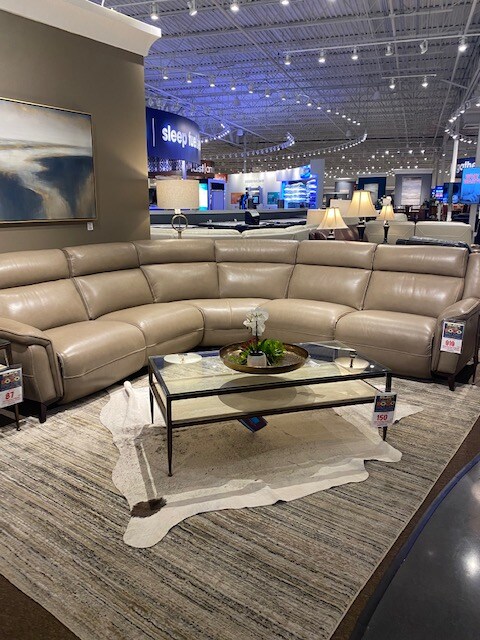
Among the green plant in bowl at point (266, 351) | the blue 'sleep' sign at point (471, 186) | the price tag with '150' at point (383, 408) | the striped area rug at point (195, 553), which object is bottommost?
the striped area rug at point (195, 553)

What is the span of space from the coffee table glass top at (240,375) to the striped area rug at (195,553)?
49 cm

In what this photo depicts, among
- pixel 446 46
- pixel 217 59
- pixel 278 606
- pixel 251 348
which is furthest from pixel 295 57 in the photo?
pixel 278 606

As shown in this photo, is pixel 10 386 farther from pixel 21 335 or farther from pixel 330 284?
pixel 330 284

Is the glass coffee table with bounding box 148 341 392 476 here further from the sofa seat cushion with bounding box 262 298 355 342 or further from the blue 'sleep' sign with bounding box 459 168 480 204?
the blue 'sleep' sign with bounding box 459 168 480 204

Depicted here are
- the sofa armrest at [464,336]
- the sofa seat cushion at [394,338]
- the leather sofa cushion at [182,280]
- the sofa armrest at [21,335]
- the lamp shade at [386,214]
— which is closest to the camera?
the sofa armrest at [21,335]

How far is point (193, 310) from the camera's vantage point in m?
4.05

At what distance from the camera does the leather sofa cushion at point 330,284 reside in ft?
13.7

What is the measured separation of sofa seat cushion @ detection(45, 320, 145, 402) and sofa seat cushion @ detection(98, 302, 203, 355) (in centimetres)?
12

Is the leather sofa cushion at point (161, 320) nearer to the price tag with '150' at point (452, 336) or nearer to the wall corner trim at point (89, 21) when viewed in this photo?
the price tag with '150' at point (452, 336)

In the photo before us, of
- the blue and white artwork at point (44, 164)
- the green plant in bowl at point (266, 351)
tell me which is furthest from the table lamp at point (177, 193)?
the green plant in bowl at point (266, 351)

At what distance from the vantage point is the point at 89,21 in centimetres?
401

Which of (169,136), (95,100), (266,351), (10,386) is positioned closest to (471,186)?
(169,136)

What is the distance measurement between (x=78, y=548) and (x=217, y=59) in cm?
977

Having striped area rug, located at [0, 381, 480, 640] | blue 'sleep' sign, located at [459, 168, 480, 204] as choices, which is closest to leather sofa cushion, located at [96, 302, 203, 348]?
striped area rug, located at [0, 381, 480, 640]
